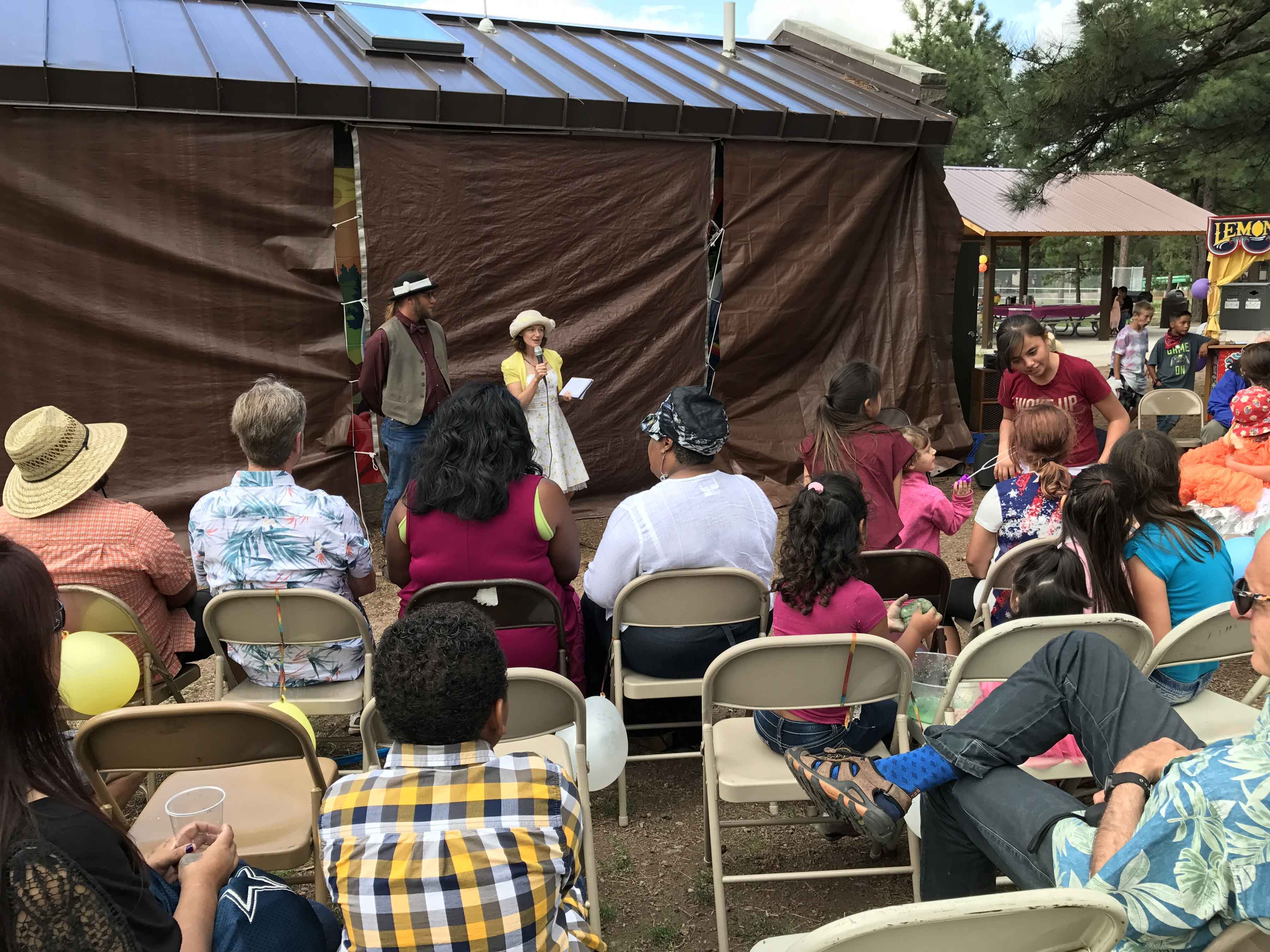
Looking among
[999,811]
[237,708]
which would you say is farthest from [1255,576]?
[237,708]

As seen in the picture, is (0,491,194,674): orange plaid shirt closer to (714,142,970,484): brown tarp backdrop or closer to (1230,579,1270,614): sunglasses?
(1230,579,1270,614): sunglasses

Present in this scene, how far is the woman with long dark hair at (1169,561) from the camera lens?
2.70 metres

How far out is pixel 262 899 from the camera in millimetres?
1657

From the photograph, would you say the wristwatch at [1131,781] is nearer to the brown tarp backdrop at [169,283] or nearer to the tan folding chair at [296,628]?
the tan folding chair at [296,628]

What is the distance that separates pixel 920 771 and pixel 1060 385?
3.08 m

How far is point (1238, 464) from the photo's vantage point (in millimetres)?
4344

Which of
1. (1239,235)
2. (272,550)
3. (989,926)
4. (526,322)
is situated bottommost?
(989,926)

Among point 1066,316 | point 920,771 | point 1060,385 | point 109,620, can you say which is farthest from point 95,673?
point 1066,316

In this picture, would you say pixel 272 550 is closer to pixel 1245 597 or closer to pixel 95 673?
pixel 95 673

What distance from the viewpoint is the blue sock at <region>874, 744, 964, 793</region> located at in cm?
209

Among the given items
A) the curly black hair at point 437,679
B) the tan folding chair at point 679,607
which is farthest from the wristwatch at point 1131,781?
the tan folding chair at point 679,607

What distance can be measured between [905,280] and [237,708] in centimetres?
628

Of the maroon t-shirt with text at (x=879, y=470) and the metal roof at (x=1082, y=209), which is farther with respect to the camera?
the metal roof at (x=1082, y=209)

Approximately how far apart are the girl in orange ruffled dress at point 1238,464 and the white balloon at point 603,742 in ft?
9.52
